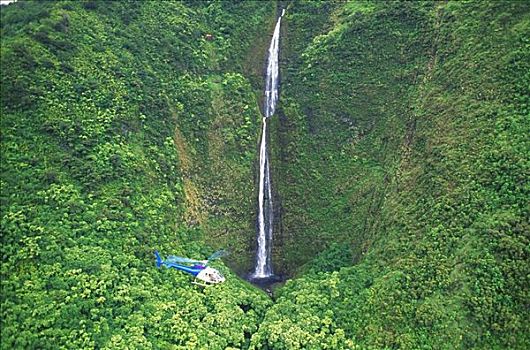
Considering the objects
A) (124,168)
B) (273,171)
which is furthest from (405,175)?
(124,168)

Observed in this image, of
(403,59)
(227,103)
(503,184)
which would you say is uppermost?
(403,59)

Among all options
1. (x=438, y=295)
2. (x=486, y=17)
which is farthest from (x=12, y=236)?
(x=486, y=17)

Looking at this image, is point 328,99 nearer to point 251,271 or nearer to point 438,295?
point 251,271

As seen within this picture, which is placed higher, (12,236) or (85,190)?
(85,190)

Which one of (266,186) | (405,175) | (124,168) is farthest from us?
(266,186)

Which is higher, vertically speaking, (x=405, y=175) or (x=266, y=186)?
(x=405, y=175)

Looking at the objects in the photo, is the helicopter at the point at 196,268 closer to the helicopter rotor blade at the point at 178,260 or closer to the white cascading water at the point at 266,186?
the helicopter rotor blade at the point at 178,260

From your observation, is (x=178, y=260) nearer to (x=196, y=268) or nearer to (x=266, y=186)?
(x=196, y=268)
